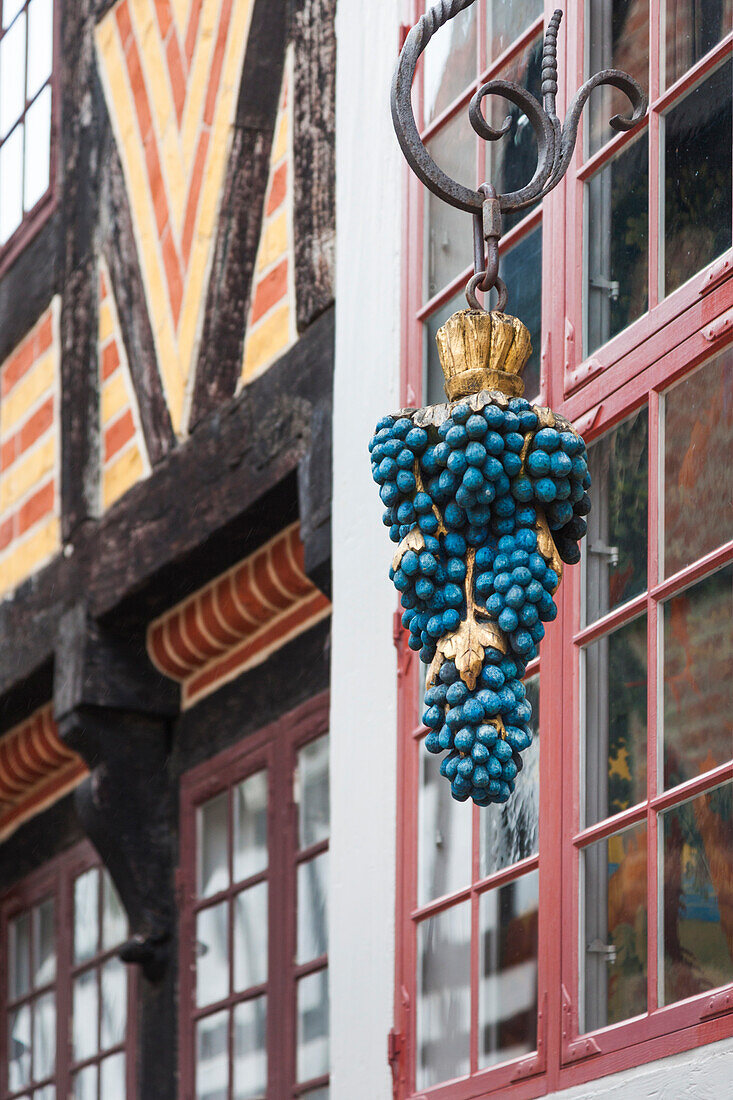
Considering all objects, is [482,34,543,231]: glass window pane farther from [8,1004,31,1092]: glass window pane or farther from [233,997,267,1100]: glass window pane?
[8,1004,31,1092]: glass window pane

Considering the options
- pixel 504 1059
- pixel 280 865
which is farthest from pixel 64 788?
pixel 504 1059

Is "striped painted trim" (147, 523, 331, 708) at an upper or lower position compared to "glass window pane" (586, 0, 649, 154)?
lower

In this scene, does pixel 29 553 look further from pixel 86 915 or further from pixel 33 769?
pixel 86 915

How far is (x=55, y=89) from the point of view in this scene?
26.1ft

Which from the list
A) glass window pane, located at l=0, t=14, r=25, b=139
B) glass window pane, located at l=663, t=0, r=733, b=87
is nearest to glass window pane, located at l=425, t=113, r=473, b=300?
glass window pane, located at l=663, t=0, r=733, b=87

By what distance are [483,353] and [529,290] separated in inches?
57.4

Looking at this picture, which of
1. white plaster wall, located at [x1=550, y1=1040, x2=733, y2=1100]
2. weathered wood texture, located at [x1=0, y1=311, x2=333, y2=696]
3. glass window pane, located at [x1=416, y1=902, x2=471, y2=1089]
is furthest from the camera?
weathered wood texture, located at [x1=0, y1=311, x2=333, y2=696]

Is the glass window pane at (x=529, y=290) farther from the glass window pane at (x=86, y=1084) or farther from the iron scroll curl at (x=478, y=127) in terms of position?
the glass window pane at (x=86, y=1084)

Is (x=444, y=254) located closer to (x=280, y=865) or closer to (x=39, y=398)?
(x=280, y=865)

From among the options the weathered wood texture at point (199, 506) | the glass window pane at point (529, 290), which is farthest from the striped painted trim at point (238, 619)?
the glass window pane at point (529, 290)

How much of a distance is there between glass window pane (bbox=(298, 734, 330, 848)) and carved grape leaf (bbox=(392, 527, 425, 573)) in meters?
2.97

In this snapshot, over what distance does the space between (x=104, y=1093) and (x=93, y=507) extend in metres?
2.03

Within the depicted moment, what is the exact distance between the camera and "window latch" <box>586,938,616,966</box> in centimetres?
420

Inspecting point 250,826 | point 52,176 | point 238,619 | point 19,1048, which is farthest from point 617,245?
point 19,1048
